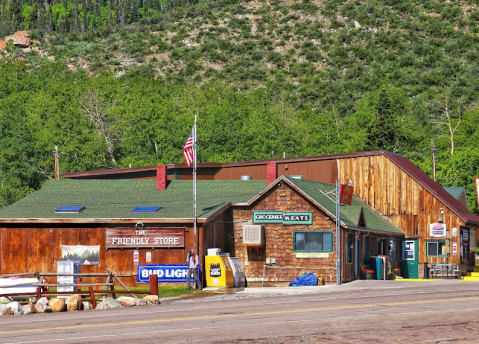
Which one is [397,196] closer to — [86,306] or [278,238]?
[278,238]

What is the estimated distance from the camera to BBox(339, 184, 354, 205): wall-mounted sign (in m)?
50.0

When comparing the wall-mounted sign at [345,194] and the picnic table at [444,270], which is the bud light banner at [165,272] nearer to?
the wall-mounted sign at [345,194]

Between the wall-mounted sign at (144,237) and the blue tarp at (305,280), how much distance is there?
19.6 feet

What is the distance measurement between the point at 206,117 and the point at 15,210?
5815cm

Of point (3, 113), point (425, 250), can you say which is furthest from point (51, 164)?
point (425, 250)

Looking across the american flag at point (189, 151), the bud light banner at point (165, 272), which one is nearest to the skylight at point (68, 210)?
the bud light banner at point (165, 272)

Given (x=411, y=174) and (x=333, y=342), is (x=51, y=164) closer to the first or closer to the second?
(x=411, y=174)

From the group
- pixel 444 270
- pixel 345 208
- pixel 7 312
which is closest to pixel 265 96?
pixel 444 270

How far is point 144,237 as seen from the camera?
1848 inches

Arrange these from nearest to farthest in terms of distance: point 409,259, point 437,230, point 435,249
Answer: point 437,230 → point 435,249 → point 409,259

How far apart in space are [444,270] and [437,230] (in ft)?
7.70

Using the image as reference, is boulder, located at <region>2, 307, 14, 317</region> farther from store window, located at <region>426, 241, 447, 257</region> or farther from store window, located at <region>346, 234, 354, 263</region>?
store window, located at <region>426, 241, 447, 257</region>

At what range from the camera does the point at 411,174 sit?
177 ft

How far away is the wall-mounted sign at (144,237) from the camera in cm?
4653
